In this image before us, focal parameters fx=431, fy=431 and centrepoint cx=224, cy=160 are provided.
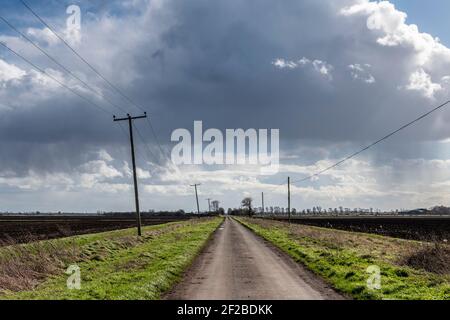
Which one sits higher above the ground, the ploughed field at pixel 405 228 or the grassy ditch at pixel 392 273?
the grassy ditch at pixel 392 273

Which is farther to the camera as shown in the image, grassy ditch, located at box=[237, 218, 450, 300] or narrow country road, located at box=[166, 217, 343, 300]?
grassy ditch, located at box=[237, 218, 450, 300]

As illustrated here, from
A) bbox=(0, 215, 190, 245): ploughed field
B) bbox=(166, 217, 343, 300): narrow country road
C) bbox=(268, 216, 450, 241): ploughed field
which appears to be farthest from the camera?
bbox=(268, 216, 450, 241): ploughed field

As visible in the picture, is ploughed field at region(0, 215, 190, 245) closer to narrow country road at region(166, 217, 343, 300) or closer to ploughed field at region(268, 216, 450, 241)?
narrow country road at region(166, 217, 343, 300)

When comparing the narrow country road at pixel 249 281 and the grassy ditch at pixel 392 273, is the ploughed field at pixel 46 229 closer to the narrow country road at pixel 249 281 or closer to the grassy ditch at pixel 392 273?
the narrow country road at pixel 249 281

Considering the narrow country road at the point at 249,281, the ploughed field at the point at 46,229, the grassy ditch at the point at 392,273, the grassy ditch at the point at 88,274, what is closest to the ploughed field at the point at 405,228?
the grassy ditch at the point at 392,273

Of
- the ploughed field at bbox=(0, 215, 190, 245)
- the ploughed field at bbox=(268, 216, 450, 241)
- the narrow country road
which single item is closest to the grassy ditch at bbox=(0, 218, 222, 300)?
the narrow country road

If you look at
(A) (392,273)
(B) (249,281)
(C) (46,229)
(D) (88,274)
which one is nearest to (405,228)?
(C) (46,229)

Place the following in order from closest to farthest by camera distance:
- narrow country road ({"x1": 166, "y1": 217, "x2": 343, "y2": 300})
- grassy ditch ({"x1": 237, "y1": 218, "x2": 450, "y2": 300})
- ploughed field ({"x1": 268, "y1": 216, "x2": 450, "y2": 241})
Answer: narrow country road ({"x1": 166, "y1": 217, "x2": 343, "y2": 300}) < grassy ditch ({"x1": 237, "y1": 218, "x2": 450, "y2": 300}) < ploughed field ({"x1": 268, "y1": 216, "x2": 450, "y2": 241})

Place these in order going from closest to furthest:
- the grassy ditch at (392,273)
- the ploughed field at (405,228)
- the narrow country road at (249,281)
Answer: the narrow country road at (249,281)
the grassy ditch at (392,273)
the ploughed field at (405,228)

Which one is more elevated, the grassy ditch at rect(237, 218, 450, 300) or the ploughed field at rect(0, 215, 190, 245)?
the grassy ditch at rect(237, 218, 450, 300)

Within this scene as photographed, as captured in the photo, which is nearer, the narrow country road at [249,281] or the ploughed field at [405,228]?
the narrow country road at [249,281]
